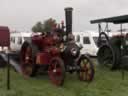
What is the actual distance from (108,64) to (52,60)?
15.2 ft

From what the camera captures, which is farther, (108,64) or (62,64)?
(108,64)

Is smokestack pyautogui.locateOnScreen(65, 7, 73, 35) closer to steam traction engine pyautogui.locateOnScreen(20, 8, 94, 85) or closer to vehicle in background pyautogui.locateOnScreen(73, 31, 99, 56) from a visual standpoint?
steam traction engine pyautogui.locateOnScreen(20, 8, 94, 85)

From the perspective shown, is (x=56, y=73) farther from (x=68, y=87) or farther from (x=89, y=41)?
(x=89, y=41)

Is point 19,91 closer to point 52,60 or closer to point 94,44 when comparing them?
point 52,60

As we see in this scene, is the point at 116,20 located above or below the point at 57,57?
above

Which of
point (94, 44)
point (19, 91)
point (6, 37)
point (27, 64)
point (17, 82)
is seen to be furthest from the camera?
point (94, 44)

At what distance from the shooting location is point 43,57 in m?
9.46

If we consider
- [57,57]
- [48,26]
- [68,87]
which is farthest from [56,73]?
[48,26]

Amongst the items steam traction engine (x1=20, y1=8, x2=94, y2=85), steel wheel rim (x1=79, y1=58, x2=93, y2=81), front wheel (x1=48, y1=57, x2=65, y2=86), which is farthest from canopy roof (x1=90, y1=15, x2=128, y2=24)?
front wheel (x1=48, y1=57, x2=65, y2=86)

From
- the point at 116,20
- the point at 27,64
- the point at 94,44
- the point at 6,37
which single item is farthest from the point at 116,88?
the point at 94,44

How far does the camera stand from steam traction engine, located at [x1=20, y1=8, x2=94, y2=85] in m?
8.89

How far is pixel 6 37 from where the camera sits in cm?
1869

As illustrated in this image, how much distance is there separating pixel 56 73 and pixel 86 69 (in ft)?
2.94

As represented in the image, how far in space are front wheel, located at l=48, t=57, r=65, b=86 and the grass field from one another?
0.16 metres
